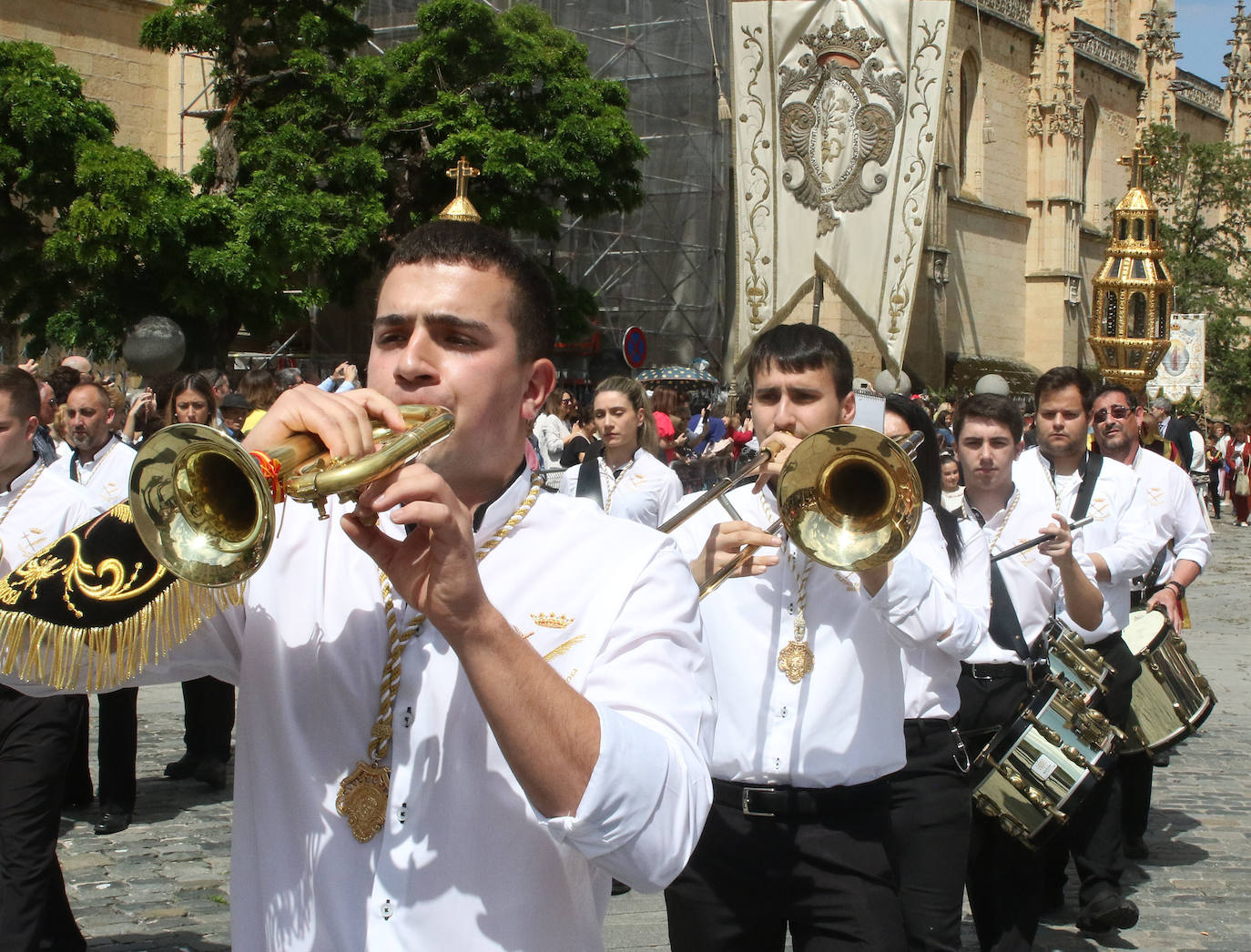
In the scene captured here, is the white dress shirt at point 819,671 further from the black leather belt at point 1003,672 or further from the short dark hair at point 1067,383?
the short dark hair at point 1067,383

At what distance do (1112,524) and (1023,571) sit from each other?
1.14 metres

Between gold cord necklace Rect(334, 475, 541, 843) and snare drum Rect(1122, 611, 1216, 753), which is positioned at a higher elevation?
gold cord necklace Rect(334, 475, 541, 843)

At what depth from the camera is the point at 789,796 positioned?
136 inches

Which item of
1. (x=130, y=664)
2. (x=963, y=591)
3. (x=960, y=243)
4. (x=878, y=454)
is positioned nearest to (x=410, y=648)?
(x=130, y=664)

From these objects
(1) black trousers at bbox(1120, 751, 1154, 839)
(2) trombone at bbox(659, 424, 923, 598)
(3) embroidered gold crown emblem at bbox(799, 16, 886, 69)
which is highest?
(3) embroidered gold crown emblem at bbox(799, 16, 886, 69)

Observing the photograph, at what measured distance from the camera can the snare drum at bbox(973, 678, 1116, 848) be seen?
5.02m

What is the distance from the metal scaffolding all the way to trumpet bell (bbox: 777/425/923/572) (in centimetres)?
2557

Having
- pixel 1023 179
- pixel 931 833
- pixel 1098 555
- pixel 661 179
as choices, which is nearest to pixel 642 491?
pixel 1098 555

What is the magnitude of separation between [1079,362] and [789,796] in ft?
139

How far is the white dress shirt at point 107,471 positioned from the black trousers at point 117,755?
3.19 feet

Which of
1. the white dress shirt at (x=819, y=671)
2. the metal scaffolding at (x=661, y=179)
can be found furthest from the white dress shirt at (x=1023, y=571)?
the metal scaffolding at (x=661, y=179)

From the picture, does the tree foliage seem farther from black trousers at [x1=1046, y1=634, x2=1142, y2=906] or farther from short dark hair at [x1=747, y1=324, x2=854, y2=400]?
short dark hair at [x1=747, y1=324, x2=854, y2=400]

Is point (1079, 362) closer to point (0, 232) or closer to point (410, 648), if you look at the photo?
point (0, 232)

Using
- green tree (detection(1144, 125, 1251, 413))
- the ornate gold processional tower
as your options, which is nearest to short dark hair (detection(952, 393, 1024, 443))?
the ornate gold processional tower
